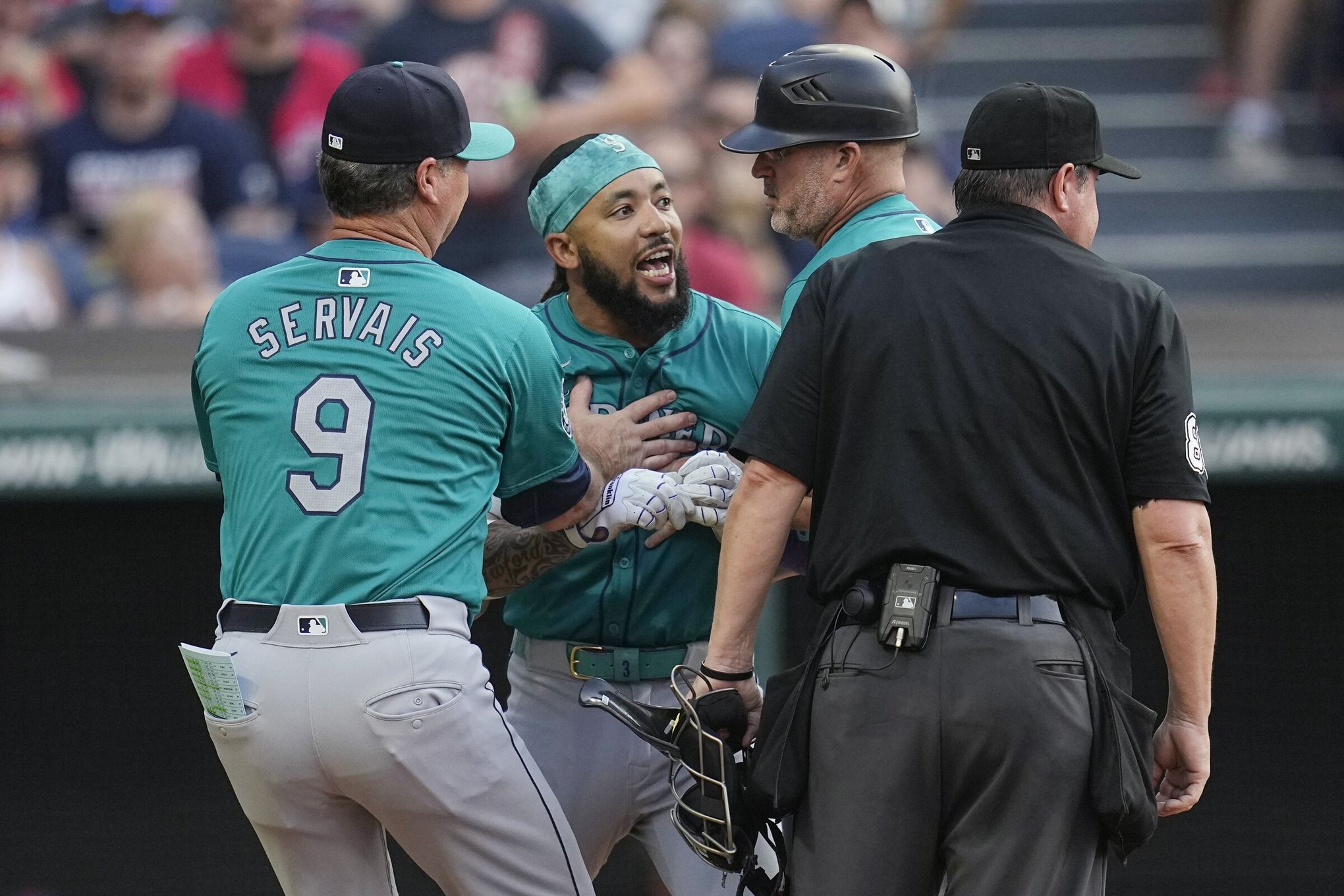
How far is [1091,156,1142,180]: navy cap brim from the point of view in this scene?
2633 mm

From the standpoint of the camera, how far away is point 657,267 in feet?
10.5

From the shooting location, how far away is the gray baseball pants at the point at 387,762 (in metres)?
2.46

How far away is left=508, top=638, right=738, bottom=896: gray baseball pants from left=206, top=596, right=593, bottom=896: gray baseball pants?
529 mm

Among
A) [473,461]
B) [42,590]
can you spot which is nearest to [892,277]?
[473,461]

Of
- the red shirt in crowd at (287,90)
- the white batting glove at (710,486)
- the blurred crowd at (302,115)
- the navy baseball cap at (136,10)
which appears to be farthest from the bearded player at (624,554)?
the navy baseball cap at (136,10)

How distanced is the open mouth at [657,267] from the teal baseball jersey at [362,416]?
53 cm

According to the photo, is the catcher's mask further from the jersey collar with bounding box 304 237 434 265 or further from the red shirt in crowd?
the red shirt in crowd

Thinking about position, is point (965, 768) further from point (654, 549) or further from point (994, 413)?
point (654, 549)

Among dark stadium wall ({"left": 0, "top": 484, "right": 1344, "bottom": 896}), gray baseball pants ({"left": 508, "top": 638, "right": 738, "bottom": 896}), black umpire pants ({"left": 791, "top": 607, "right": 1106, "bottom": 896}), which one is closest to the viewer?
black umpire pants ({"left": 791, "top": 607, "right": 1106, "bottom": 896})

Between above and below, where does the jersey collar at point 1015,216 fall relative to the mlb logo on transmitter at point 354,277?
above

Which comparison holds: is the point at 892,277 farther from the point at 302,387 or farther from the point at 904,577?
the point at 302,387

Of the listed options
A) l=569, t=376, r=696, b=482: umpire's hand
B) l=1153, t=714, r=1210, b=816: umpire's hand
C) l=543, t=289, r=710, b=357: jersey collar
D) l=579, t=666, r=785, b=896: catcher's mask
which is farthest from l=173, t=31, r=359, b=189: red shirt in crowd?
l=1153, t=714, r=1210, b=816: umpire's hand

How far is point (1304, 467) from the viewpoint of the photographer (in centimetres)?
417

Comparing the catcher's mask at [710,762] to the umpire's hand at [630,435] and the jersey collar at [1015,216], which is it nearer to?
the umpire's hand at [630,435]
